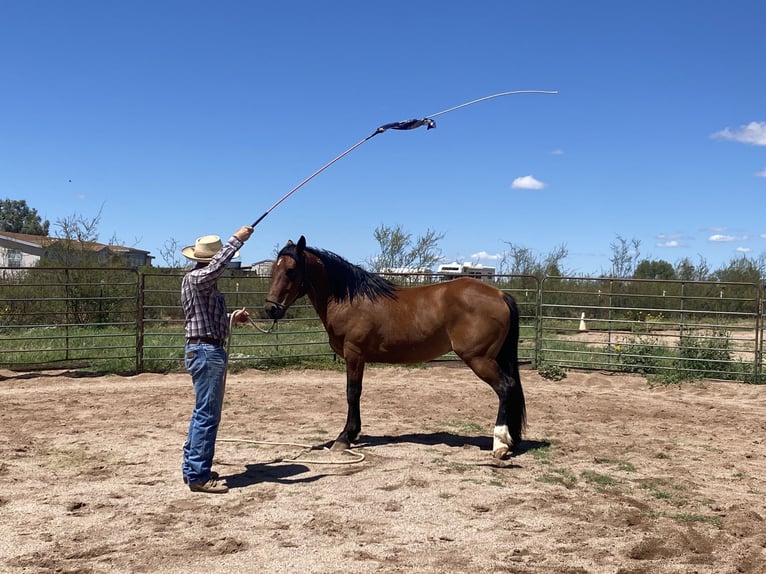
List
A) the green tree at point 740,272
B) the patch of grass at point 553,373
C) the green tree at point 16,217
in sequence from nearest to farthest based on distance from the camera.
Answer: the patch of grass at point 553,373 → the green tree at point 740,272 → the green tree at point 16,217

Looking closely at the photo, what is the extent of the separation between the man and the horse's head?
1108mm

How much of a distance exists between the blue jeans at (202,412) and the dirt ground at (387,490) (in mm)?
228

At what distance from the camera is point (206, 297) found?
4.60 meters

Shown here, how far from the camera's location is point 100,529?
3.79 metres

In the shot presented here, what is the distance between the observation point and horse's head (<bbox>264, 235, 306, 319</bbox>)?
574 cm

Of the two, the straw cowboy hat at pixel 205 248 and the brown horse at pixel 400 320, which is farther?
the brown horse at pixel 400 320

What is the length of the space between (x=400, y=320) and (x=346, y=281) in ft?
2.13

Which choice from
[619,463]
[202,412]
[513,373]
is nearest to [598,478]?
[619,463]

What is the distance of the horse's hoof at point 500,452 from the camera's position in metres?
5.47

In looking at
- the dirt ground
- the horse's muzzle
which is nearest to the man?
the dirt ground

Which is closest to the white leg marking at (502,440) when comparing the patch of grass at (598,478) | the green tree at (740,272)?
the patch of grass at (598,478)

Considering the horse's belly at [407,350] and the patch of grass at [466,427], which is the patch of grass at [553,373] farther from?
the horse's belly at [407,350]

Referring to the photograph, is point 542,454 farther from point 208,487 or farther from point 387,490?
point 208,487

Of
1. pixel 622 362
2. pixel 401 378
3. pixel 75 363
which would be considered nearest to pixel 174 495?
pixel 401 378
